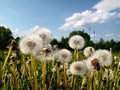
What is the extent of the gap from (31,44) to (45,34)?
0.29m

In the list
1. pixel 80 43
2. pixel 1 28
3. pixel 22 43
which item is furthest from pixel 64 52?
pixel 1 28

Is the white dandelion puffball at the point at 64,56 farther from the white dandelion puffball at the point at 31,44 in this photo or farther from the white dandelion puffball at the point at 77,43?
the white dandelion puffball at the point at 31,44

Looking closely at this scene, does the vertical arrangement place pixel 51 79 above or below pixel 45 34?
below

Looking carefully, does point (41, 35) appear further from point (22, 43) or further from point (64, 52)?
point (64, 52)

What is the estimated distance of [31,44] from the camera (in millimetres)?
2785

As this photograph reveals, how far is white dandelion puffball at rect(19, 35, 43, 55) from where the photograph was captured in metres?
2.68

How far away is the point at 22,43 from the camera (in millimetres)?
2900

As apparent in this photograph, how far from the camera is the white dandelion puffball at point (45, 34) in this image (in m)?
2.96

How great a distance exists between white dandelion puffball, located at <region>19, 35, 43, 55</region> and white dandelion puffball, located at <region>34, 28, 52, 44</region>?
15 cm

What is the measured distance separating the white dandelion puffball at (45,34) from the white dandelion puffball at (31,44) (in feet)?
0.49

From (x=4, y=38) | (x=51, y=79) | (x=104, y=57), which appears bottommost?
(x=51, y=79)

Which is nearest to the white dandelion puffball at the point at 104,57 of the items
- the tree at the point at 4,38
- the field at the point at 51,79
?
the field at the point at 51,79

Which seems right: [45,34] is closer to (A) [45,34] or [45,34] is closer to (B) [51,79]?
(A) [45,34]

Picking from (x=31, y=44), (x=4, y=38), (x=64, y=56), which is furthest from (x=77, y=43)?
(x=4, y=38)
